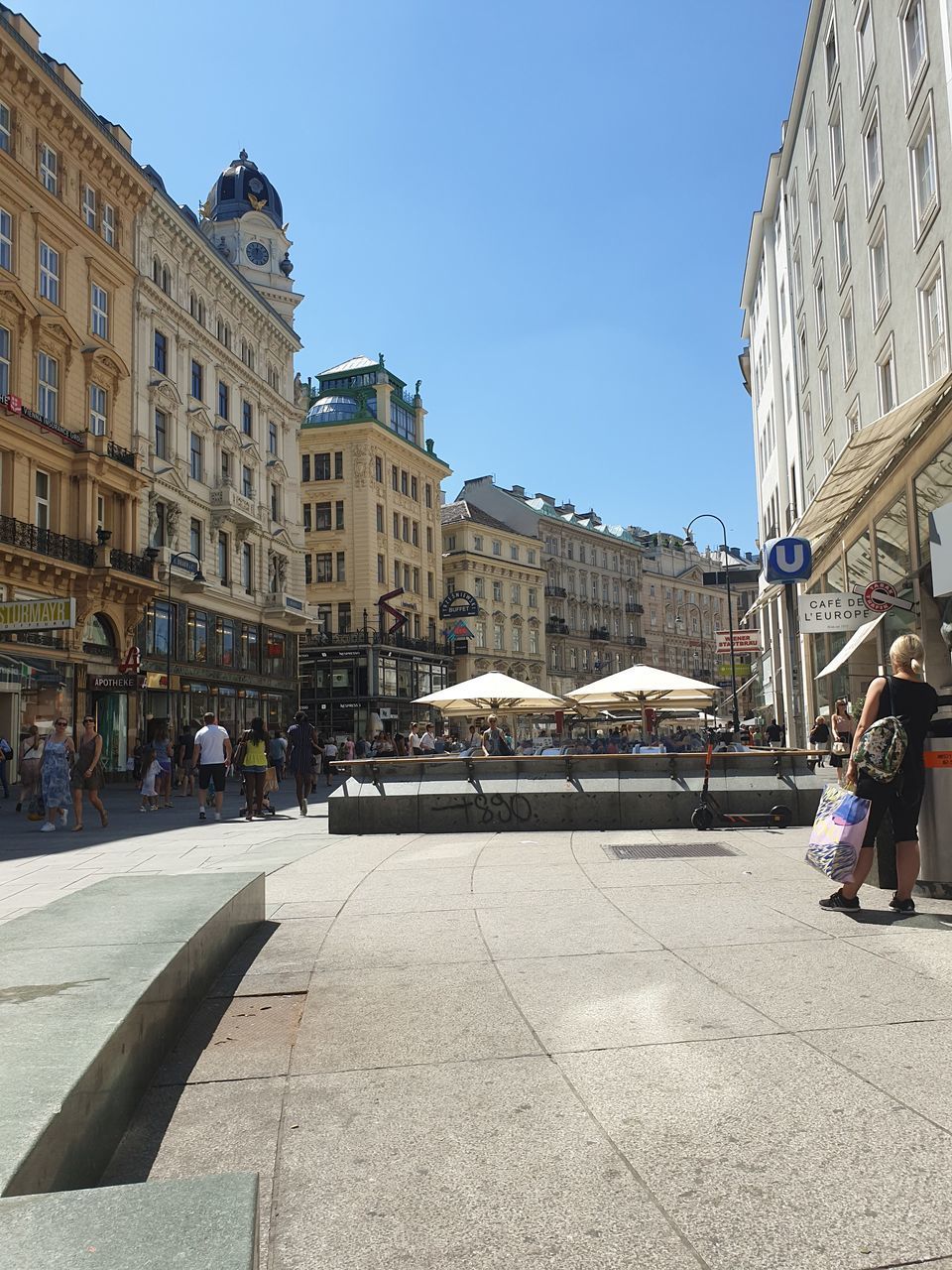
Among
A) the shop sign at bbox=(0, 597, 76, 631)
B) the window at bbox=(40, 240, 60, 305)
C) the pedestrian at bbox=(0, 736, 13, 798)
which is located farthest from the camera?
the window at bbox=(40, 240, 60, 305)

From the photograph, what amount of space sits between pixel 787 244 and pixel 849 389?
37.1ft

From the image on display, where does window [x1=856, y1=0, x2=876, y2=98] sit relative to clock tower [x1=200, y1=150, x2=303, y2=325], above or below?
below

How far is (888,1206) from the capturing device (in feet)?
9.26

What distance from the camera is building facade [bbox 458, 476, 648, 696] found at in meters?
89.9

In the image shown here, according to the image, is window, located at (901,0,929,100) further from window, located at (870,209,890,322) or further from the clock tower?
the clock tower

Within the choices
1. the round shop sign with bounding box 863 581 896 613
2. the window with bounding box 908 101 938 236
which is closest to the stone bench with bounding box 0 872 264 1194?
the round shop sign with bounding box 863 581 896 613

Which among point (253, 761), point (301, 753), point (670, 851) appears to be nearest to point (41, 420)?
point (301, 753)

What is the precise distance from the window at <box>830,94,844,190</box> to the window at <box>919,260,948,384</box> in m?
8.70

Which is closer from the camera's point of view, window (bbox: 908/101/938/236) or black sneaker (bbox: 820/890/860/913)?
black sneaker (bbox: 820/890/860/913)

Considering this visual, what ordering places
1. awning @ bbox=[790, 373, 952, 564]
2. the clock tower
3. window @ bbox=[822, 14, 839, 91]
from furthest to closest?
the clock tower < window @ bbox=[822, 14, 839, 91] < awning @ bbox=[790, 373, 952, 564]

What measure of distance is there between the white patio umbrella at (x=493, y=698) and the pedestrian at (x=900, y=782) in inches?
595

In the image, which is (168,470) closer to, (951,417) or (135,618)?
(135,618)

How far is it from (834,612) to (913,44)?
10776 mm

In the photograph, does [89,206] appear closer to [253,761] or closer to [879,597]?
[253,761]
